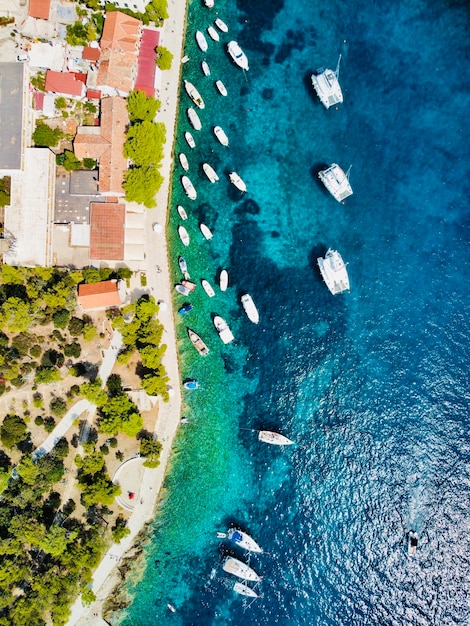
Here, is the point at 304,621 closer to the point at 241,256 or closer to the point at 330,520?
the point at 330,520

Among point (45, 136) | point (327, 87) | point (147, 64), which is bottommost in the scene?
point (45, 136)

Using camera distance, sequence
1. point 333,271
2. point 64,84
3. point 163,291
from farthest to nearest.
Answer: point 163,291, point 333,271, point 64,84

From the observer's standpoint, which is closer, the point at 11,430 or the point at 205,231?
the point at 11,430

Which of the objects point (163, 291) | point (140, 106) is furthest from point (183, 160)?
point (163, 291)

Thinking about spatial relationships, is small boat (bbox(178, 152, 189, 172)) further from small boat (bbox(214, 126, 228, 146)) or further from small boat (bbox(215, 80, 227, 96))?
small boat (bbox(215, 80, 227, 96))

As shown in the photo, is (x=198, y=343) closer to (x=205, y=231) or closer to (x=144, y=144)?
(x=205, y=231)

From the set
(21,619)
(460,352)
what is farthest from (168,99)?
(21,619)

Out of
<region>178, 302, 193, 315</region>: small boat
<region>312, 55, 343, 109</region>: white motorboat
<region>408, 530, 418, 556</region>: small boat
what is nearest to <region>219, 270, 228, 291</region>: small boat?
<region>178, 302, 193, 315</region>: small boat
